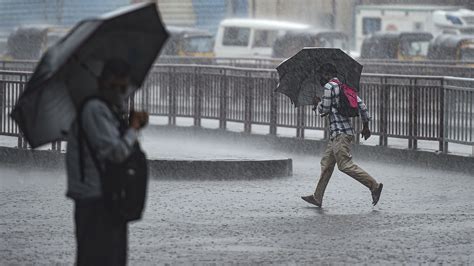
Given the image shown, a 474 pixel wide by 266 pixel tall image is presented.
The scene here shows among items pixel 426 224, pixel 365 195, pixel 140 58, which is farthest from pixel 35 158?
pixel 140 58

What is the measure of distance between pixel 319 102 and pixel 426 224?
1901 millimetres

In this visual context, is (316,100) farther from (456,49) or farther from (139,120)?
(456,49)

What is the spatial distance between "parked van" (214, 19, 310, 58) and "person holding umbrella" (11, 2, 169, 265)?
35183 millimetres

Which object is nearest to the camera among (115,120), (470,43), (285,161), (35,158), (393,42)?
(115,120)

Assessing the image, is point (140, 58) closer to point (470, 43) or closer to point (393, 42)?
point (470, 43)

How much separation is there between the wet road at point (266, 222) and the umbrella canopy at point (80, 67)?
2936 millimetres

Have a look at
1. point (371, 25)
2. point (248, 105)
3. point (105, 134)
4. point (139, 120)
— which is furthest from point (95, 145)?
point (371, 25)

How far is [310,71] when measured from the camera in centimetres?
1469

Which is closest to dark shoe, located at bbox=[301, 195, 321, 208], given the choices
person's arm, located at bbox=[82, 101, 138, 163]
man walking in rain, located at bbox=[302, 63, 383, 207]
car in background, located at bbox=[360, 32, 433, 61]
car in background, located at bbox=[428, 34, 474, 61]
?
man walking in rain, located at bbox=[302, 63, 383, 207]

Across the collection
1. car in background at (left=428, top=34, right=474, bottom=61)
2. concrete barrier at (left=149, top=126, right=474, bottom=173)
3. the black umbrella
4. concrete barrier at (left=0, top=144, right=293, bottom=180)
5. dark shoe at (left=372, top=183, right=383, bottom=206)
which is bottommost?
concrete barrier at (left=149, top=126, right=474, bottom=173)

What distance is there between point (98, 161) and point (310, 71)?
7936mm

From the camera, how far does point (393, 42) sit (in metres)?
39.8

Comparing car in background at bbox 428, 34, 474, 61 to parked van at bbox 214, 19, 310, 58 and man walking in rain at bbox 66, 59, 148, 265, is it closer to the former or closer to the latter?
parked van at bbox 214, 19, 310, 58

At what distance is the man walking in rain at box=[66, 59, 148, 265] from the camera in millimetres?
6875
